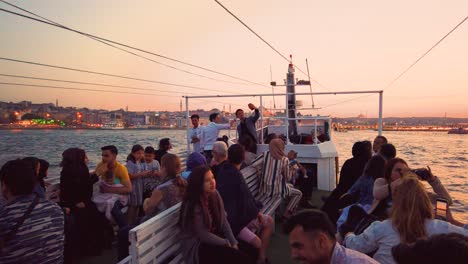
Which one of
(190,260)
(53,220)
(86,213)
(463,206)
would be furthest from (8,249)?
(463,206)

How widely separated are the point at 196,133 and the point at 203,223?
5.75m

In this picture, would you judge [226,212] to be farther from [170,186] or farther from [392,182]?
[392,182]

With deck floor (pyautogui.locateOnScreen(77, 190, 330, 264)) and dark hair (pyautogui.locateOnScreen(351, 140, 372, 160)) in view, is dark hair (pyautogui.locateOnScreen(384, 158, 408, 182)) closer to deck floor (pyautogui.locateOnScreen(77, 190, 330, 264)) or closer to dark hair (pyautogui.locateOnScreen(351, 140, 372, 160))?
dark hair (pyautogui.locateOnScreen(351, 140, 372, 160))

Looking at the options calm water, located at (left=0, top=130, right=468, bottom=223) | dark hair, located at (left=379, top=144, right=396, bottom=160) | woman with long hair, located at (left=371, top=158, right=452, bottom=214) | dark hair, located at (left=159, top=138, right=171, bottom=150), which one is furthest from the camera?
calm water, located at (left=0, top=130, right=468, bottom=223)

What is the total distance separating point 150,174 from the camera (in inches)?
224

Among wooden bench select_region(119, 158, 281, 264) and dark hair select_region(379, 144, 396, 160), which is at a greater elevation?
dark hair select_region(379, 144, 396, 160)

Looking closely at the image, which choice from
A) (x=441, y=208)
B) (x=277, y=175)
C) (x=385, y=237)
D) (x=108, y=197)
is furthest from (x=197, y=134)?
(x=385, y=237)

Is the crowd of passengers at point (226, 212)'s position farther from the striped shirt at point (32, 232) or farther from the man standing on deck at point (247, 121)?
the man standing on deck at point (247, 121)

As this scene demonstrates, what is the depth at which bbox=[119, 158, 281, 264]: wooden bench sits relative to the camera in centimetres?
263

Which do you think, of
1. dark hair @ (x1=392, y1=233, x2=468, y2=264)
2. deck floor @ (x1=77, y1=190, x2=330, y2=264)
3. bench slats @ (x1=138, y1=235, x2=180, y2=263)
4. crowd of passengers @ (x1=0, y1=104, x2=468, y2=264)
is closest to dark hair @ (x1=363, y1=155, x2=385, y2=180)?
crowd of passengers @ (x1=0, y1=104, x2=468, y2=264)

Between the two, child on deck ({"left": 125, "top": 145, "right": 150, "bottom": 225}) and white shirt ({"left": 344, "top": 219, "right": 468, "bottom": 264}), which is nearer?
white shirt ({"left": 344, "top": 219, "right": 468, "bottom": 264})

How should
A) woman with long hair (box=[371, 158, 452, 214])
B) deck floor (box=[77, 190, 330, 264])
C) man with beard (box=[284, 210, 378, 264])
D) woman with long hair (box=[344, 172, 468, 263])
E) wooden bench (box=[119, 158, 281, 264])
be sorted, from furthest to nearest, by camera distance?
deck floor (box=[77, 190, 330, 264])
woman with long hair (box=[371, 158, 452, 214])
wooden bench (box=[119, 158, 281, 264])
woman with long hair (box=[344, 172, 468, 263])
man with beard (box=[284, 210, 378, 264])

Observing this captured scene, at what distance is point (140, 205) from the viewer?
5.62 m

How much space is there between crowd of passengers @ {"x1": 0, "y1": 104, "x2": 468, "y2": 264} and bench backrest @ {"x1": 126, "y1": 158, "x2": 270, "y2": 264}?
0.32 feet
